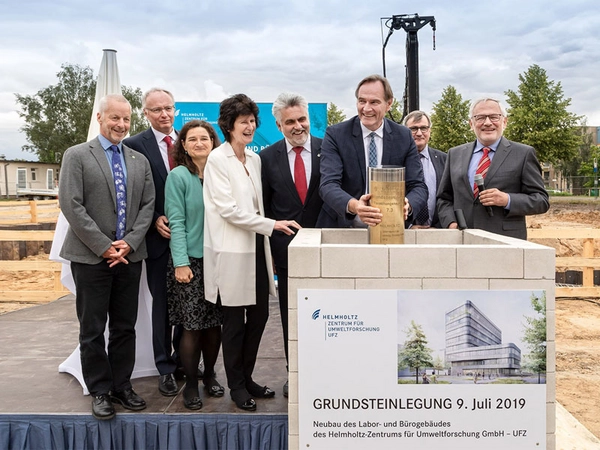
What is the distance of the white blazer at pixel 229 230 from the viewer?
298cm

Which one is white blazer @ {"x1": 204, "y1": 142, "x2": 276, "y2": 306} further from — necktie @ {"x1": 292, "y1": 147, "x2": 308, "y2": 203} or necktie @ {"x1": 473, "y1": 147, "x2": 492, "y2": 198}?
necktie @ {"x1": 473, "y1": 147, "x2": 492, "y2": 198}

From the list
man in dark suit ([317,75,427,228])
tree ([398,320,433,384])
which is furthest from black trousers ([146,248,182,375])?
tree ([398,320,433,384])

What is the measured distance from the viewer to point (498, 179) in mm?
3477

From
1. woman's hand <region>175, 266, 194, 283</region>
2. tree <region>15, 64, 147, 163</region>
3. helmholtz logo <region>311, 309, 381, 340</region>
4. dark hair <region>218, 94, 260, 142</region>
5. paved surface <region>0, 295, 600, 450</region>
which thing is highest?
tree <region>15, 64, 147, 163</region>

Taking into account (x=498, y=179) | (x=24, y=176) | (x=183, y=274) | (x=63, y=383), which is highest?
(x=24, y=176)

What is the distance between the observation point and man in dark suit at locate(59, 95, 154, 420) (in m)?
2.95

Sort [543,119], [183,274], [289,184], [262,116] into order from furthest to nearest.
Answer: [543,119]
[262,116]
[289,184]
[183,274]

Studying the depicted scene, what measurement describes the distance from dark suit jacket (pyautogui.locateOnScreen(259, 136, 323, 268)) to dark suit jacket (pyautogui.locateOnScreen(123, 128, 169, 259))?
0.69 metres

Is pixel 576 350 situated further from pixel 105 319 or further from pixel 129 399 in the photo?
pixel 105 319

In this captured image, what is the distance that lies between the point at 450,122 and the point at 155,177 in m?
26.1

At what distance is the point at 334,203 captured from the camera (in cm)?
283

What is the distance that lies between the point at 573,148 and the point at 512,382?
29744mm

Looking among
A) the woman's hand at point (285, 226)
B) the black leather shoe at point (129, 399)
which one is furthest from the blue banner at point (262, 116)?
the black leather shoe at point (129, 399)

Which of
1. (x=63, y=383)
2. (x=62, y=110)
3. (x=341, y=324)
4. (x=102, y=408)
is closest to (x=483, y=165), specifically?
(x=341, y=324)
